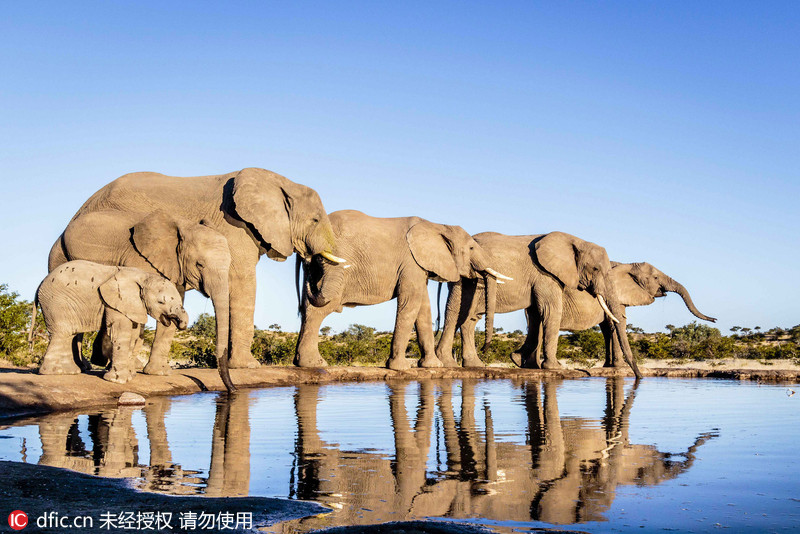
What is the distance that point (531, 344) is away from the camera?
22.5 metres

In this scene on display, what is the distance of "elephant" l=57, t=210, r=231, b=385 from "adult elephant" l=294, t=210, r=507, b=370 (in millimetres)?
4514

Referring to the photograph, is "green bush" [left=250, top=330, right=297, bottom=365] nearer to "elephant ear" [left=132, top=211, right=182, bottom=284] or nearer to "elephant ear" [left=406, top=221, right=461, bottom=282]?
"elephant ear" [left=406, top=221, right=461, bottom=282]

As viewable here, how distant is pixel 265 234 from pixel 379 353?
13.3 m

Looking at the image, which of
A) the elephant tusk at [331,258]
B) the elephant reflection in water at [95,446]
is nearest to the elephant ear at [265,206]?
the elephant tusk at [331,258]

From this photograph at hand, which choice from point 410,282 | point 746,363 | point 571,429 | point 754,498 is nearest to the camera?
point 754,498

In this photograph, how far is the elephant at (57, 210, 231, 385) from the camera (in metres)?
13.0

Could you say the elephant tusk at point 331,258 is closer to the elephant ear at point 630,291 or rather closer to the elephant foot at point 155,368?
the elephant foot at point 155,368

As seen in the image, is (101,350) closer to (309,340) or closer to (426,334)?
(309,340)

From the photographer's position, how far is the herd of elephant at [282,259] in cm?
1164

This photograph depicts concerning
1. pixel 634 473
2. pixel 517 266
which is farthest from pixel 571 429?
pixel 517 266

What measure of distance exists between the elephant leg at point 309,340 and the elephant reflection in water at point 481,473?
28.5 ft

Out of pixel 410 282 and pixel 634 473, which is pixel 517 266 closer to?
pixel 410 282

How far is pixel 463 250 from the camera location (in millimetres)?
19594

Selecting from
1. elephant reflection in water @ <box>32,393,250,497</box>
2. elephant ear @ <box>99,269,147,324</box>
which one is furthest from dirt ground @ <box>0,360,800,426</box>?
elephant ear @ <box>99,269,147,324</box>
